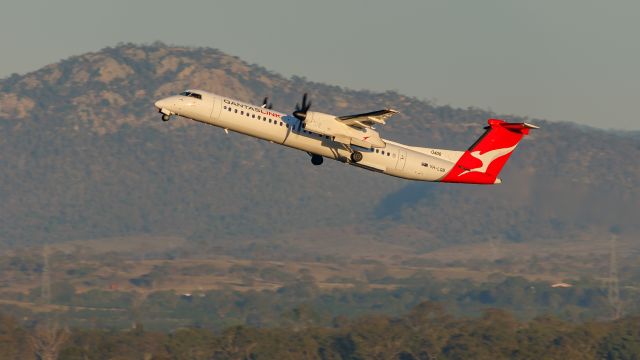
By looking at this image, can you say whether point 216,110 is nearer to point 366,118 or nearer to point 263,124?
point 263,124

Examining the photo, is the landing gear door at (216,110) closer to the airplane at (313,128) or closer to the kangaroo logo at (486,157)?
the airplane at (313,128)

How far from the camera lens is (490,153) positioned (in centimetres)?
6512

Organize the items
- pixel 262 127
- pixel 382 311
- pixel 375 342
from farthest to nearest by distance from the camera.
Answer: pixel 382 311 < pixel 375 342 < pixel 262 127

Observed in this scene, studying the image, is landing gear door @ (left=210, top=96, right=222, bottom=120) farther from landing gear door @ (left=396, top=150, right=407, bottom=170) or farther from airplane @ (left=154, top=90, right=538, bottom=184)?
landing gear door @ (left=396, top=150, right=407, bottom=170)

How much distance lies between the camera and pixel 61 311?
589 feet

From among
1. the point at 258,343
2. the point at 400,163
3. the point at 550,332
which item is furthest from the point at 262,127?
the point at 550,332

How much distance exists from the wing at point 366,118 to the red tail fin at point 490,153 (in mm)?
7942

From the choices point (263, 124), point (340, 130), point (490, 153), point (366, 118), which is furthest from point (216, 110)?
point (490, 153)

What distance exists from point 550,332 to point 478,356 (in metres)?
10.2

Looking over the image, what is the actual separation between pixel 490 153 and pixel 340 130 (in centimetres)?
1088

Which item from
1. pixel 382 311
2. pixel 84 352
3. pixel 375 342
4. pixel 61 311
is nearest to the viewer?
pixel 84 352

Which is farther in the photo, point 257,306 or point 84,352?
point 257,306

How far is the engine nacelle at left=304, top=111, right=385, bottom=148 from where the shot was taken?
192ft

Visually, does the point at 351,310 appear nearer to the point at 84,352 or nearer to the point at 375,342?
the point at 375,342
